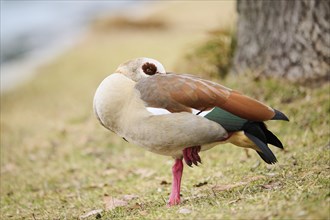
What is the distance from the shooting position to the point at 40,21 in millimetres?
23797

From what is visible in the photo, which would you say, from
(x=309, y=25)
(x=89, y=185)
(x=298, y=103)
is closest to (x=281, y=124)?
(x=298, y=103)

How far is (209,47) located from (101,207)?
4.09 meters

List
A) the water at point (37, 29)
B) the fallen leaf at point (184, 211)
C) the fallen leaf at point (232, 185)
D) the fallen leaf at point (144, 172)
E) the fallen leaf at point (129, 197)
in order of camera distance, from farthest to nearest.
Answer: the water at point (37, 29) < the fallen leaf at point (144, 172) < the fallen leaf at point (129, 197) < the fallen leaf at point (232, 185) < the fallen leaf at point (184, 211)

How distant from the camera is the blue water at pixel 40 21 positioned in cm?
1936

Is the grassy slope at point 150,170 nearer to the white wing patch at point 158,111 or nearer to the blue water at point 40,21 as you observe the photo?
the white wing patch at point 158,111

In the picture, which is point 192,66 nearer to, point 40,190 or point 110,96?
point 40,190

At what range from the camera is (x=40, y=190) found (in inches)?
223

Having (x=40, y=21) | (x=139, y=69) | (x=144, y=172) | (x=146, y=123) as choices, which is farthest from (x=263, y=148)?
(x=40, y=21)

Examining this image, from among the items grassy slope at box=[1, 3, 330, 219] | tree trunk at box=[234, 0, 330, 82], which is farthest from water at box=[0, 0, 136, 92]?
tree trunk at box=[234, 0, 330, 82]

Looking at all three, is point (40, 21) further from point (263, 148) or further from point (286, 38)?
point (263, 148)

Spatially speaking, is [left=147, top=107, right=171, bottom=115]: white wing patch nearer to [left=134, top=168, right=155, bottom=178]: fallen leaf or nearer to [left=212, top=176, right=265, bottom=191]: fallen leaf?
[left=212, top=176, right=265, bottom=191]: fallen leaf

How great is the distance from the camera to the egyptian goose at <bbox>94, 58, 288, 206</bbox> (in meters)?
3.74

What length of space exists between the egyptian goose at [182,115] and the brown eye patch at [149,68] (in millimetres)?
194

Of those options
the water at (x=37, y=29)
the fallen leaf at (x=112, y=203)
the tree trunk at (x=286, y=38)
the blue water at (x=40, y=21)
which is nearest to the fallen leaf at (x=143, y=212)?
the fallen leaf at (x=112, y=203)
